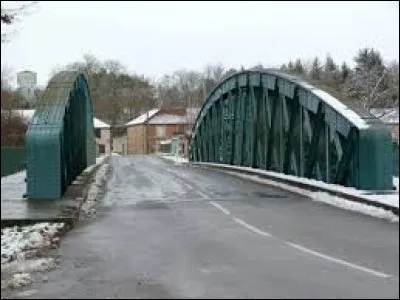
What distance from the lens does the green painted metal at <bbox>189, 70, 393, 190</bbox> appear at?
20.4 m

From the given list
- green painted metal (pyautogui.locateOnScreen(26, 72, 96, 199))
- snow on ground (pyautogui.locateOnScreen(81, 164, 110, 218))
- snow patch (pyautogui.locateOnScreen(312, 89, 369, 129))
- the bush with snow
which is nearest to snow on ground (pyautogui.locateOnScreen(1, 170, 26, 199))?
green painted metal (pyautogui.locateOnScreen(26, 72, 96, 199))

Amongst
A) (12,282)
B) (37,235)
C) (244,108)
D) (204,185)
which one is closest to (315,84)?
(204,185)

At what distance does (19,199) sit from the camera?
2023 cm

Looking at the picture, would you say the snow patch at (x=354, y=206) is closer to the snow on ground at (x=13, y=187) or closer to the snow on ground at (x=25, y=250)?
the snow on ground at (x=25, y=250)

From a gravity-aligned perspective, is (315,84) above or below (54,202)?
above

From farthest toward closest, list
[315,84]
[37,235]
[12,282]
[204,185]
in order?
[204,185] → [315,84] → [37,235] → [12,282]

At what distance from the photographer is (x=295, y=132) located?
2700 centimetres

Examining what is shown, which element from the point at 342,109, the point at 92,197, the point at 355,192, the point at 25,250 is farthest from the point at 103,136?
the point at 25,250

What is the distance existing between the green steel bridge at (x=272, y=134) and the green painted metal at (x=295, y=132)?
3 centimetres

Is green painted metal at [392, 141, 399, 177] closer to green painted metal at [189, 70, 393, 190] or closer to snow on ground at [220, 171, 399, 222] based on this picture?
green painted metal at [189, 70, 393, 190]

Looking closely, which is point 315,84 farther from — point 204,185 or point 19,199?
point 19,199

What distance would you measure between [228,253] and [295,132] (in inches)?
598

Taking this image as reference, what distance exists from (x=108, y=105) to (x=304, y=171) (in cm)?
11901

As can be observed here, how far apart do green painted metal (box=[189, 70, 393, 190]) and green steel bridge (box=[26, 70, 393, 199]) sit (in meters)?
0.03
